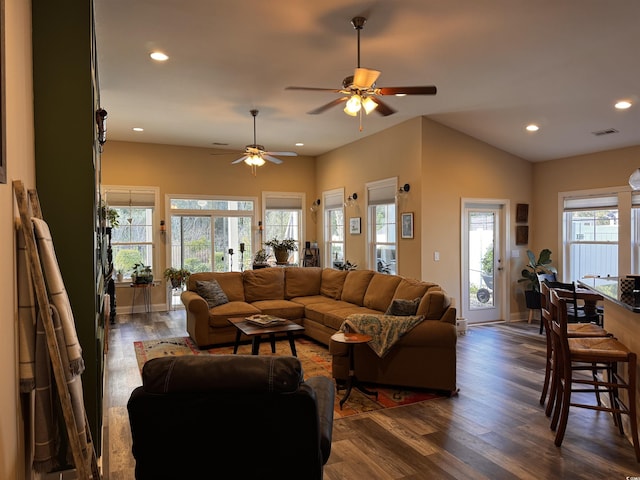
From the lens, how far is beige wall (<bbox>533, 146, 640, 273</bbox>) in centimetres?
629

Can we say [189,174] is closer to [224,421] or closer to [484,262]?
[484,262]

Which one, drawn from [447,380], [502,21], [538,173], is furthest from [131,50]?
[538,173]

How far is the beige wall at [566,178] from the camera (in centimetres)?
629

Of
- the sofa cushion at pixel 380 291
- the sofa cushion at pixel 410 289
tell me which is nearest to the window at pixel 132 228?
the sofa cushion at pixel 380 291

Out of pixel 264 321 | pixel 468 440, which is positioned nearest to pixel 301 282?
pixel 264 321

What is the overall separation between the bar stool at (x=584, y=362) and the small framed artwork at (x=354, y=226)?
15.9ft

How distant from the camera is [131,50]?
4.27m

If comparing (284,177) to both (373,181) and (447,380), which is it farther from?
(447,380)

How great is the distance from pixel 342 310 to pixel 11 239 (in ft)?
13.9

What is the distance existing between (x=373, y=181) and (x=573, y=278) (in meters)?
3.54

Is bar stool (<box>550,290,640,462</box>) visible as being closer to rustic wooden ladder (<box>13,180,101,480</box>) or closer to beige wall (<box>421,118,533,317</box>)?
rustic wooden ladder (<box>13,180,101,480</box>)

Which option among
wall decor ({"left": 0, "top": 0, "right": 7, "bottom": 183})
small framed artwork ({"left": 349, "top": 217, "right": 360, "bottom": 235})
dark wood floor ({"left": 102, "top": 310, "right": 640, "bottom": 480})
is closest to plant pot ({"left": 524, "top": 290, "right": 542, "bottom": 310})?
dark wood floor ({"left": 102, "top": 310, "right": 640, "bottom": 480})

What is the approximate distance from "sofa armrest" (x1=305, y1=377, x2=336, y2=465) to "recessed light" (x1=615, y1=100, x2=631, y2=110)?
4953mm

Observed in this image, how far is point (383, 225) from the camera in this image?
747 centimetres
